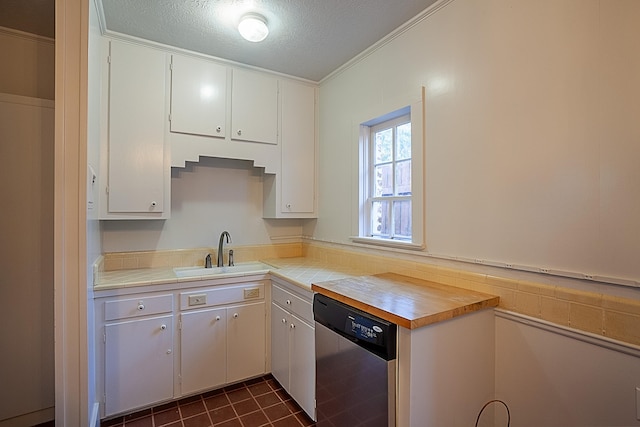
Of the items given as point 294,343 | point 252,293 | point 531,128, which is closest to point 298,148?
point 252,293

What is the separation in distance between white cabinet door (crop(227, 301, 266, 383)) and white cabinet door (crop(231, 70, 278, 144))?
1436 mm

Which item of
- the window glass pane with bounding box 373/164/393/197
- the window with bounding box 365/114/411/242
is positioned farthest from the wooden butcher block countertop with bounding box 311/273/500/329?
the window glass pane with bounding box 373/164/393/197

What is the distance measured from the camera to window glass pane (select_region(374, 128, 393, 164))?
90.2 inches

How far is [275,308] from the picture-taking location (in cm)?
235

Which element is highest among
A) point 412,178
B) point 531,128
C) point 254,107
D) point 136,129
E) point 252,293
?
point 254,107

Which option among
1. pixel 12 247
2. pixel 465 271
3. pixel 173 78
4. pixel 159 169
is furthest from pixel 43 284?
pixel 465 271

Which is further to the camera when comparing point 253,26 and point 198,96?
point 198,96

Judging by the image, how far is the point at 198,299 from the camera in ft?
7.08

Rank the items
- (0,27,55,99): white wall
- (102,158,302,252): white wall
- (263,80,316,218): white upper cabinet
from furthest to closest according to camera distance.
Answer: (263,80,316,218): white upper cabinet, (102,158,302,252): white wall, (0,27,55,99): white wall

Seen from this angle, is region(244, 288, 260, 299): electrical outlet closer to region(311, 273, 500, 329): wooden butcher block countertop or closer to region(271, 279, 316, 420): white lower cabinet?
region(271, 279, 316, 420): white lower cabinet

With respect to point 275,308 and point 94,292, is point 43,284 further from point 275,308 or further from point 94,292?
point 275,308

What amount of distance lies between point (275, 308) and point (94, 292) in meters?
1.17

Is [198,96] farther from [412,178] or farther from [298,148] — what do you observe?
[412,178]

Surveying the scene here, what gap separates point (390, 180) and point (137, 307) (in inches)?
76.8
